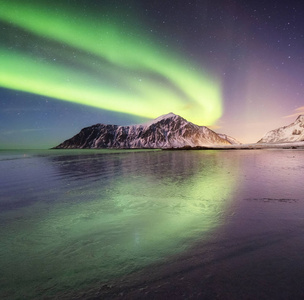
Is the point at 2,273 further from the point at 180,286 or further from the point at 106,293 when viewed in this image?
the point at 180,286

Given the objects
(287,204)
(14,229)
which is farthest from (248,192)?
(14,229)

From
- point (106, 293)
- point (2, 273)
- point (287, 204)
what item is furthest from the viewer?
point (287, 204)

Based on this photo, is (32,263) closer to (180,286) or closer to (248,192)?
(180,286)

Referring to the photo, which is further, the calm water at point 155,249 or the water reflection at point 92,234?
the water reflection at point 92,234

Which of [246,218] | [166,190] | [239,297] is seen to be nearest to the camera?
[239,297]

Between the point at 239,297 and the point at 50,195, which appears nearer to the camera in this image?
the point at 239,297

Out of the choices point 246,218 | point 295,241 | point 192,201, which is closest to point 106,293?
point 295,241

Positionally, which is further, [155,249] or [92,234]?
[92,234]

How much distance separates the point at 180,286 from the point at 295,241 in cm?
345

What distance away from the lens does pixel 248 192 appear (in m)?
11.2

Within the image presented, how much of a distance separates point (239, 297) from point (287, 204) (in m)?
6.80

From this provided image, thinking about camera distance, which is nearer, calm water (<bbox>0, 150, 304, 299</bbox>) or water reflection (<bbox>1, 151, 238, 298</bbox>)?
calm water (<bbox>0, 150, 304, 299</bbox>)

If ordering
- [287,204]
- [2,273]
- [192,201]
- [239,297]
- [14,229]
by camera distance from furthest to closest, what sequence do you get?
[192,201] < [287,204] < [14,229] < [2,273] < [239,297]

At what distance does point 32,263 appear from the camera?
15.0ft
